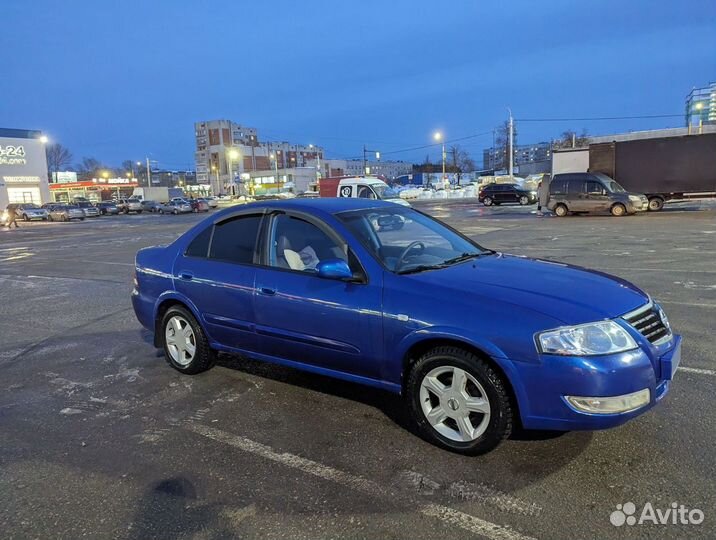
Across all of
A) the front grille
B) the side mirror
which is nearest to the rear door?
the side mirror

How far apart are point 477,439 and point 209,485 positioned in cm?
162

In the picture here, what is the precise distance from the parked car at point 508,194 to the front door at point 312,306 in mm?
36988

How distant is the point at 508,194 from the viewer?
3938 centimetres

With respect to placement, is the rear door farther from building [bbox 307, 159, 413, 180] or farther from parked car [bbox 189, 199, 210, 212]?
building [bbox 307, 159, 413, 180]

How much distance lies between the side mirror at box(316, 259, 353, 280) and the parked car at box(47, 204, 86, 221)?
1982 inches

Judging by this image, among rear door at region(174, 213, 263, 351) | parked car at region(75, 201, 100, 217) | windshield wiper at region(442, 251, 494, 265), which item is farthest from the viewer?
parked car at region(75, 201, 100, 217)

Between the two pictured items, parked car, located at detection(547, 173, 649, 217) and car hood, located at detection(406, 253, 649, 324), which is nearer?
car hood, located at detection(406, 253, 649, 324)

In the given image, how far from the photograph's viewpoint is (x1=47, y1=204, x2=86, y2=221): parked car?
1868 inches

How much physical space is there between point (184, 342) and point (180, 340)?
6 cm

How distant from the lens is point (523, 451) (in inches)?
137

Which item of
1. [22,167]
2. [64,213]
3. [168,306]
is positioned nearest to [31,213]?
[64,213]

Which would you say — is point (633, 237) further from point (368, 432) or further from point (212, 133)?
point (212, 133)

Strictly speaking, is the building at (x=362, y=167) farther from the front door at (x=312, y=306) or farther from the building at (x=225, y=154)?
the front door at (x=312, y=306)

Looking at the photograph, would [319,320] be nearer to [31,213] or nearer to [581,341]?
[581,341]
